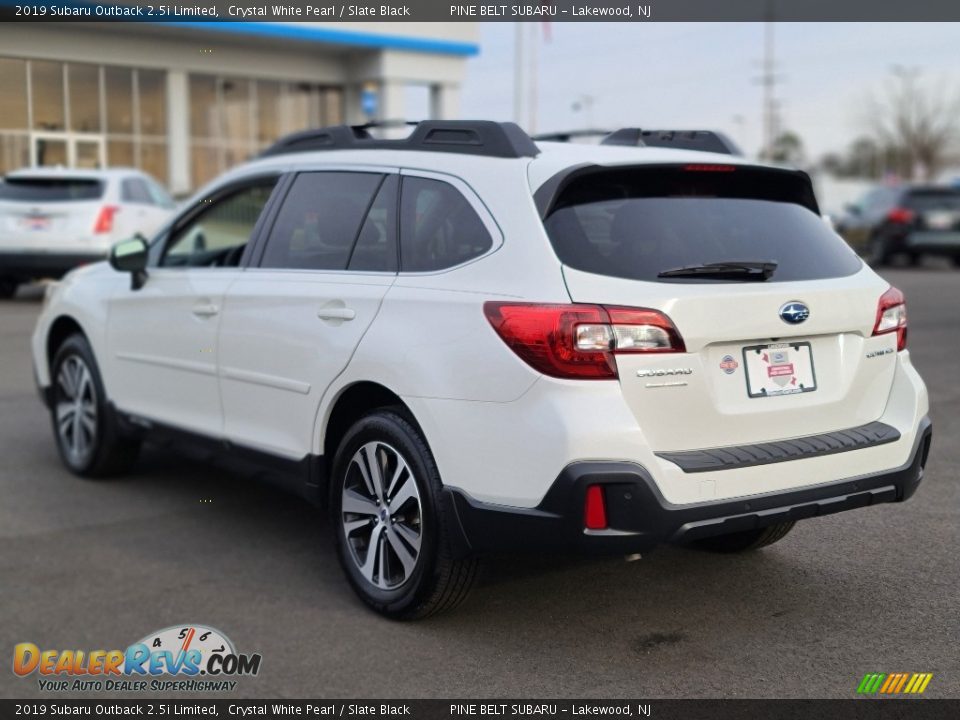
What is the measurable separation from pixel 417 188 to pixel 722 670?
82.6 inches

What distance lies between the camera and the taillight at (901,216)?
24781mm

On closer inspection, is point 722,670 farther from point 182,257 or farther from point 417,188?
point 182,257

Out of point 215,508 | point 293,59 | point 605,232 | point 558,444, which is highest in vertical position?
point 293,59

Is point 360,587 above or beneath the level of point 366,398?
beneath

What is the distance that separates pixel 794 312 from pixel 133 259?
3.52m

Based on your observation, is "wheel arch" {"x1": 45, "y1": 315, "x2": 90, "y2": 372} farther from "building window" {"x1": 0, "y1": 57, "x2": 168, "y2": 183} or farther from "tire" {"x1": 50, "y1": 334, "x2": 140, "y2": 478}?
"building window" {"x1": 0, "y1": 57, "x2": 168, "y2": 183}

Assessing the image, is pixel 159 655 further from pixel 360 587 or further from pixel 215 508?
pixel 215 508

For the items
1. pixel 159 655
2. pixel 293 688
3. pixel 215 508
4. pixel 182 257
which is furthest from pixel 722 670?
pixel 182 257

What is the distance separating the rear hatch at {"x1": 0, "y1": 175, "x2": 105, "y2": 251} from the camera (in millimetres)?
15586

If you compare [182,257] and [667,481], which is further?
[182,257]

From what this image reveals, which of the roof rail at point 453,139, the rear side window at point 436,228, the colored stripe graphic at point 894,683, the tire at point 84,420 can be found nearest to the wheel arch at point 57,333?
the tire at point 84,420
